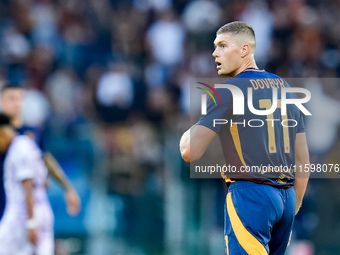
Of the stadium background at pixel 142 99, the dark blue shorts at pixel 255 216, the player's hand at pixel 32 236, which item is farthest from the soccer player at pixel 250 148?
the stadium background at pixel 142 99

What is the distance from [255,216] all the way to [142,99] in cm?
809

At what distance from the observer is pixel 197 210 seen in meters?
11.3

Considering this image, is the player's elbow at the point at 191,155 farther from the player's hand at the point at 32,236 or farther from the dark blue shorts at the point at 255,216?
the player's hand at the point at 32,236

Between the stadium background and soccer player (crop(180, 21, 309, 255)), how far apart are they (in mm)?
5490

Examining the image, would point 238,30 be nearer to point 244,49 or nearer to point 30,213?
point 244,49

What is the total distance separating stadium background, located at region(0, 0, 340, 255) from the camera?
11.3m

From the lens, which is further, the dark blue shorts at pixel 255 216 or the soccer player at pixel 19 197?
the soccer player at pixel 19 197

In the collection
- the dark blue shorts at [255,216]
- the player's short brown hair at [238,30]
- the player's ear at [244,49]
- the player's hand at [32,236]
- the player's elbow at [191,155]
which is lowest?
the player's hand at [32,236]

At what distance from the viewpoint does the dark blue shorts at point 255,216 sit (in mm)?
5426

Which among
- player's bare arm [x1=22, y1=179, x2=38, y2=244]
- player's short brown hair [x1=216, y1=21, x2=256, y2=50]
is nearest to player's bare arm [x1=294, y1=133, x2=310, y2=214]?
player's short brown hair [x1=216, y1=21, x2=256, y2=50]

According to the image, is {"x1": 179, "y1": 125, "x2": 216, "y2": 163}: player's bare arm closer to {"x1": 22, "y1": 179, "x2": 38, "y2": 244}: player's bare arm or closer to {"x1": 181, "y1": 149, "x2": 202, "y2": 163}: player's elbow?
{"x1": 181, "y1": 149, "x2": 202, "y2": 163}: player's elbow

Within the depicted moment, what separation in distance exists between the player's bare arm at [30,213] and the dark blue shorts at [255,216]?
108 inches

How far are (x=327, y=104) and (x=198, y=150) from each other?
7023 mm

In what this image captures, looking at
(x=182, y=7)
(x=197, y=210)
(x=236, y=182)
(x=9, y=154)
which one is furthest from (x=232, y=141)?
(x=182, y=7)
